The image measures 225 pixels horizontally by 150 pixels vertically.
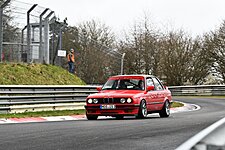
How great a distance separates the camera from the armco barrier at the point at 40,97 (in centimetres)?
1528

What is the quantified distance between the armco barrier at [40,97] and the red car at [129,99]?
256 centimetres

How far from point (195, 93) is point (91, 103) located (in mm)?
32369

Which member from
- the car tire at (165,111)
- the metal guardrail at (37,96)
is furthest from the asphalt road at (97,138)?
the metal guardrail at (37,96)

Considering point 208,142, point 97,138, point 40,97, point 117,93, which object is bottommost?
point 97,138

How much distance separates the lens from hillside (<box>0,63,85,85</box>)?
2055 centimetres

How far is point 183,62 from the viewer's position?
52.0 m

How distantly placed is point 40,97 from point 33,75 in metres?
5.36

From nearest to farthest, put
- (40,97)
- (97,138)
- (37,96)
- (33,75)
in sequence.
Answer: (97,138) → (37,96) → (40,97) → (33,75)

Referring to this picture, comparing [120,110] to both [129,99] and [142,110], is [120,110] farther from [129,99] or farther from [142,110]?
[142,110]

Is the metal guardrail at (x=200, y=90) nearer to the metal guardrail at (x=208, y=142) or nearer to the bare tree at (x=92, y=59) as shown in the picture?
the bare tree at (x=92, y=59)

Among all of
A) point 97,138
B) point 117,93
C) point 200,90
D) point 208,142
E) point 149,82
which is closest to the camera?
point 208,142

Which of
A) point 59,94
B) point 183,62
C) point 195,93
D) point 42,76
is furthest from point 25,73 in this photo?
point 183,62

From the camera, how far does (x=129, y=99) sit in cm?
1399

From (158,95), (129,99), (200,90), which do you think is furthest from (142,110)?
(200,90)
